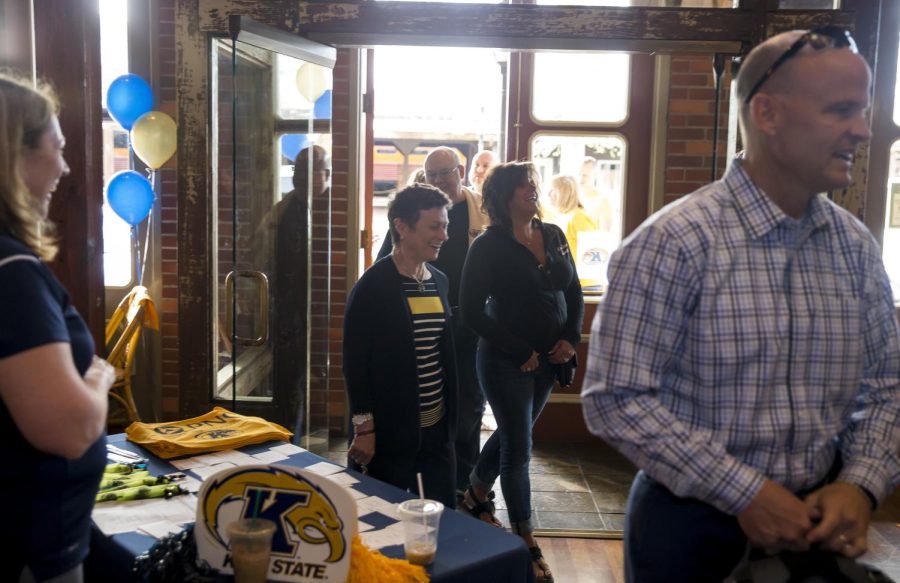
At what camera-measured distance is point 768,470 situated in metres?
1.42

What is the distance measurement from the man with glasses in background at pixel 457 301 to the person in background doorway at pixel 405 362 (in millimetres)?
891

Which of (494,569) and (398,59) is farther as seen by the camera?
(398,59)

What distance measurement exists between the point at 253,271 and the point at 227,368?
0.40 meters

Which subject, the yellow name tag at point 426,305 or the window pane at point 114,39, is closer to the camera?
the yellow name tag at point 426,305

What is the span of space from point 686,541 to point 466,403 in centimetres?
243

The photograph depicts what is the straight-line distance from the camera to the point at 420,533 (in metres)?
1.75

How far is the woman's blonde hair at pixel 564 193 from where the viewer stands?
488 centimetres

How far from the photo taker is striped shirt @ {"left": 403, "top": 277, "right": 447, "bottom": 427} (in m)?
2.81

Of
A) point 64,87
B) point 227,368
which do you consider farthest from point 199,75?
point 227,368

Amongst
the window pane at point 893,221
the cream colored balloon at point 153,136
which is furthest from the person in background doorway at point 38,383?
the window pane at point 893,221

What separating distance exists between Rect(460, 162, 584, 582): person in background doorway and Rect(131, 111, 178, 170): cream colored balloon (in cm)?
190

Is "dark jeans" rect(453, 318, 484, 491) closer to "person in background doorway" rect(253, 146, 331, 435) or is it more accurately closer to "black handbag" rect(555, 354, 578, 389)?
"black handbag" rect(555, 354, 578, 389)

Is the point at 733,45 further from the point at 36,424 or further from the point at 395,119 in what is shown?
the point at 395,119

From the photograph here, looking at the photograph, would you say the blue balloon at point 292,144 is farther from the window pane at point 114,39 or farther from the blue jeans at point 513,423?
the window pane at point 114,39
